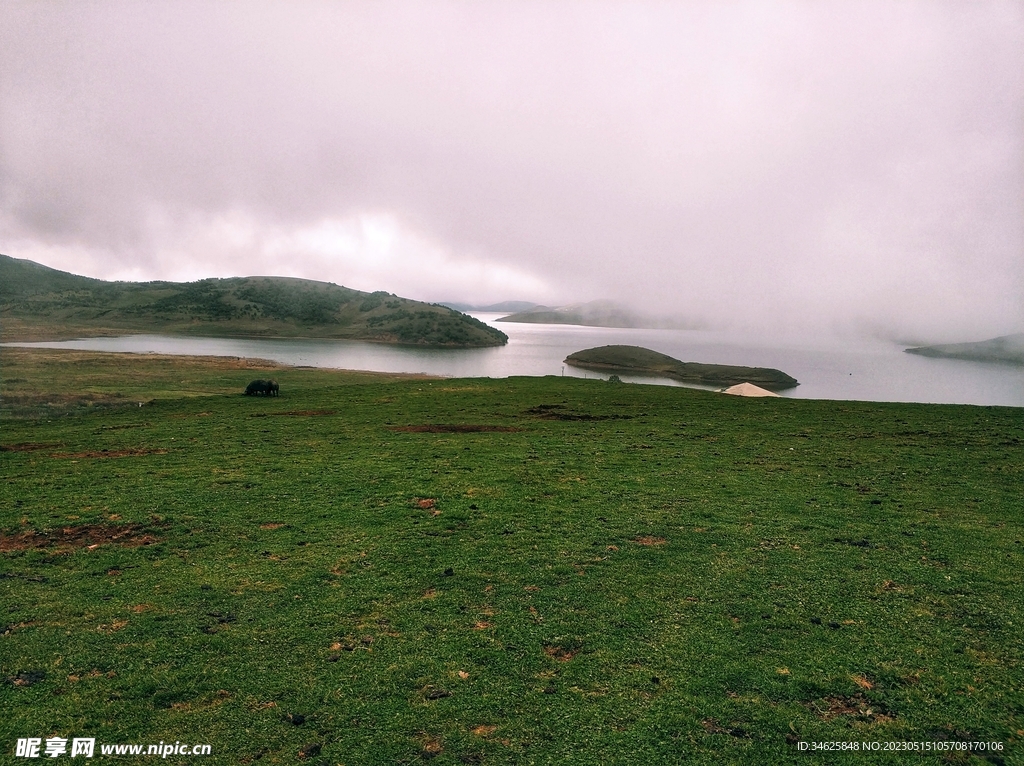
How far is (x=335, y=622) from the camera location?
7961mm

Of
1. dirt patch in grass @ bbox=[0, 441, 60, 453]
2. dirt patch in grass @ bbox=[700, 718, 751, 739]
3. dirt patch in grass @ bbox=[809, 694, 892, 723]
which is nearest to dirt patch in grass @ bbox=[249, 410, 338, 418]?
dirt patch in grass @ bbox=[0, 441, 60, 453]

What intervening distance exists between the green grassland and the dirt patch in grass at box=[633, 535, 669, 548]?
6 cm

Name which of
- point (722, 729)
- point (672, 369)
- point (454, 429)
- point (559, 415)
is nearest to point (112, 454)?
point (454, 429)

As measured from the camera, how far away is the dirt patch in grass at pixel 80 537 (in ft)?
35.7

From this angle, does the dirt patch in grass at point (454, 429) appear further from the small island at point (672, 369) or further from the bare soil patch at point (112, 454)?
the small island at point (672, 369)

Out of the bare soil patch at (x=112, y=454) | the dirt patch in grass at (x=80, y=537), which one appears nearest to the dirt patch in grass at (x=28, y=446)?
the bare soil patch at (x=112, y=454)

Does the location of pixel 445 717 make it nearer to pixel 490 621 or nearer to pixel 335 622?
pixel 490 621

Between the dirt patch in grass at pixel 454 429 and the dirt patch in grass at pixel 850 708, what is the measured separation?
62.9 feet

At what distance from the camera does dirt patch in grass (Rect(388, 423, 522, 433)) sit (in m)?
24.9

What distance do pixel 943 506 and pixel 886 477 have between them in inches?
114

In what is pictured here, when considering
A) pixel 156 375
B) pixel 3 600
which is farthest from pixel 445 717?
pixel 156 375

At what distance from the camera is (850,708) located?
6082 millimetres

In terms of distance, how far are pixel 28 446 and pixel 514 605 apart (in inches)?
967

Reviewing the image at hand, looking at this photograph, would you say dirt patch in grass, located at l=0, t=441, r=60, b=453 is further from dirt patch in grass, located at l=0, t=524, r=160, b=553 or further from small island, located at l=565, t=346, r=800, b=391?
small island, located at l=565, t=346, r=800, b=391
